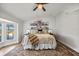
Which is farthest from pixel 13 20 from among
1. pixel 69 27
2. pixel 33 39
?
pixel 69 27

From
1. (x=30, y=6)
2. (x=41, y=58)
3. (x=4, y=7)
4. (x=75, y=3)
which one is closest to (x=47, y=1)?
(x=30, y=6)

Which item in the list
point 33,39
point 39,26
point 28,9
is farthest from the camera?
point 33,39

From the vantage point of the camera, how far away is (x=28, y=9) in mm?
1256

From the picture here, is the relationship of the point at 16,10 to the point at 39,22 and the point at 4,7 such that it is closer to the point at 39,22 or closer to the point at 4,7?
the point at 4,7

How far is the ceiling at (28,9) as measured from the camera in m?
1.16

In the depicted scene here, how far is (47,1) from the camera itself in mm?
1062

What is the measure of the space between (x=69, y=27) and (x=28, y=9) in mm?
643

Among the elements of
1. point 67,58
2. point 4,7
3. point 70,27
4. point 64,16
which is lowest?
point 67,58

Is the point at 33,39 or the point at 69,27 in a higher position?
Answer: the point at 69,27

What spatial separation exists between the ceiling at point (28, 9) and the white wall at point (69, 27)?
0.11 m

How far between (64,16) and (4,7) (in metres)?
0.84

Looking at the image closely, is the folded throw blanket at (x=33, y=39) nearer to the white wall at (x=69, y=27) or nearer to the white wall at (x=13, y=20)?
the white wall at (x=13, y=20)

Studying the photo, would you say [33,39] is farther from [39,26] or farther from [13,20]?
[13,20]

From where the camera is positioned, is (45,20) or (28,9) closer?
(28,9)
